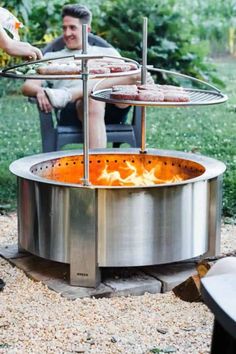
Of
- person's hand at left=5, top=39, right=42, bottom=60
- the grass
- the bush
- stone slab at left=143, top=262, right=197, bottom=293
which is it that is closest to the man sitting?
the grass

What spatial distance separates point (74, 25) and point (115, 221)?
2.35 metres

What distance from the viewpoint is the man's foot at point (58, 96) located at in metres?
4.83

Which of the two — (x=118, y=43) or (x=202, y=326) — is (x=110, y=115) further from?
(x=118, y=43)

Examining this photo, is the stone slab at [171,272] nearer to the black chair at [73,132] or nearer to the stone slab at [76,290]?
the stone slab at [76,290]

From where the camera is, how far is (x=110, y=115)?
5.12m

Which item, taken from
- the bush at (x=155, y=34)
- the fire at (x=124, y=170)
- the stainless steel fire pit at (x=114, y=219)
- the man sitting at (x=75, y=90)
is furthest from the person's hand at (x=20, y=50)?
the bush at (x=155, y=34)

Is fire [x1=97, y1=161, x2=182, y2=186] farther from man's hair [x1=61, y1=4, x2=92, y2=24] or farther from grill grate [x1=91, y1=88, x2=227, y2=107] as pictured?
man's hair [x1=61, y1=4, x2=92, y2=24]

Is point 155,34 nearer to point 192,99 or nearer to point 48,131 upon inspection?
point 48,131

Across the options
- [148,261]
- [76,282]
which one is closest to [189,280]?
[148,261]

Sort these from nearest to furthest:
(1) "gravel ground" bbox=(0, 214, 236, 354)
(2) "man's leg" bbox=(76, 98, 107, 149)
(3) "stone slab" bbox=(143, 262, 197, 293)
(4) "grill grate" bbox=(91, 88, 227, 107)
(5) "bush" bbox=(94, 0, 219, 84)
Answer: (1) "gravel ground" bbox=(0, 214, 236, 354)
(4) "grill grate" bbox=(91, 88, 227, 107)
(3) "stone slab" bbox=(143, 262, 197, 293)
(2) "man's leg" bbox=(76, 98, 107, 149)
(5) "bush" bbox=(94, 0, 219, 84)

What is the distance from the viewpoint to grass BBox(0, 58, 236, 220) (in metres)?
5.07

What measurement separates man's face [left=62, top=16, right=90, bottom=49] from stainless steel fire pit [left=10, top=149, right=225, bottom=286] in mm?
1903

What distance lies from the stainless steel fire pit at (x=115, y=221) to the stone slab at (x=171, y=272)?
0.32 feet

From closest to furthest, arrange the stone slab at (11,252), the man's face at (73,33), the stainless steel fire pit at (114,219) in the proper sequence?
1. the stainless steel fire pit at (114,219)
2. the stone slab at (11,252)
3. the man's face at (73,33)
